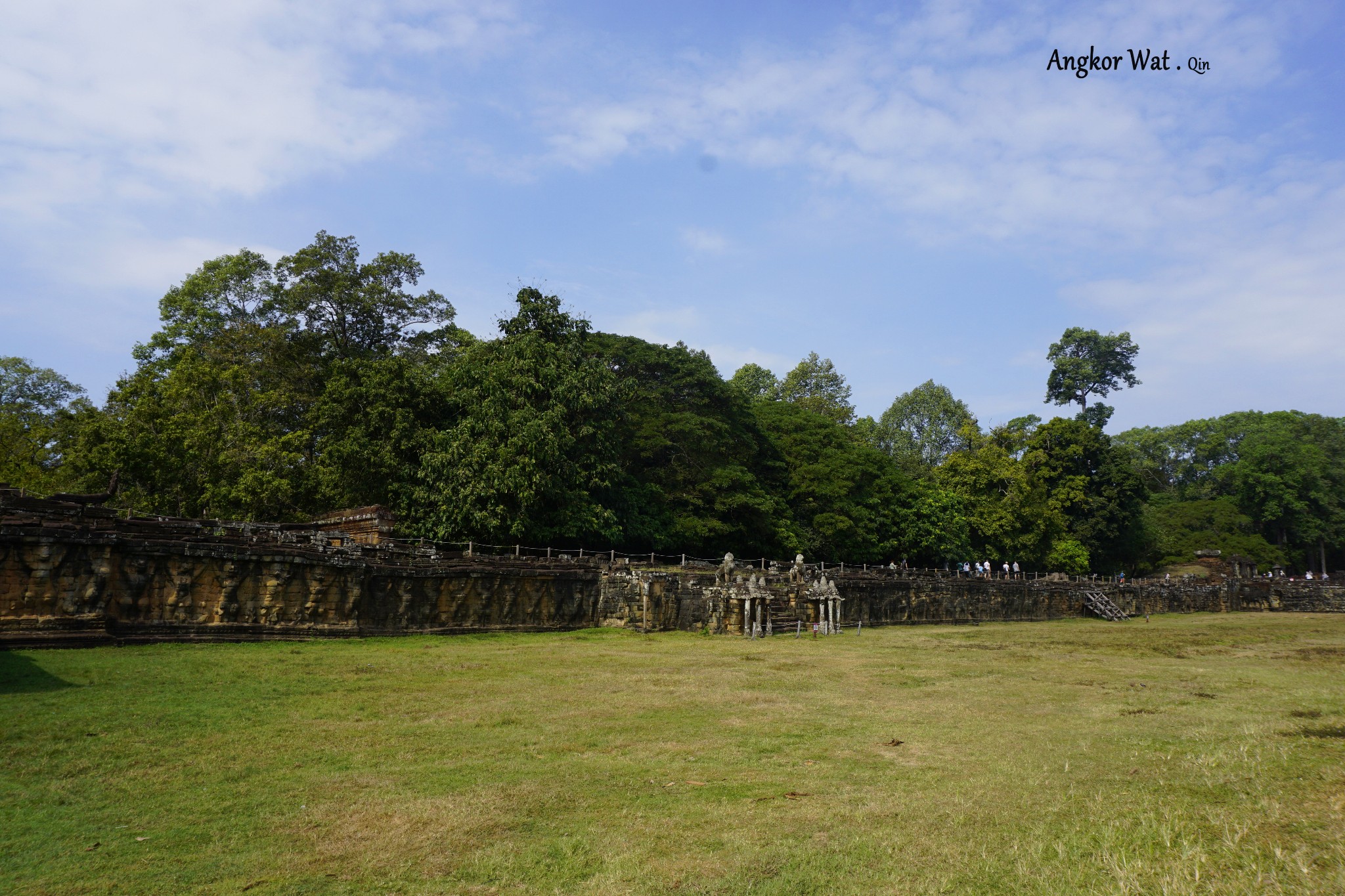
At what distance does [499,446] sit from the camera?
32719mm

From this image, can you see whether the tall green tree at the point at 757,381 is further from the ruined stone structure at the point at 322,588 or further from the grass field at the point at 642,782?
the grass field at the point at 642,782

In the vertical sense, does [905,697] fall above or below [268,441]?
below

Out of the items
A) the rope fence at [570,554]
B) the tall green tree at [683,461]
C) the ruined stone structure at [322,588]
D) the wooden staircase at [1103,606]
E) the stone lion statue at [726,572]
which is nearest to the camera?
the ruined stone structure at [322,588]

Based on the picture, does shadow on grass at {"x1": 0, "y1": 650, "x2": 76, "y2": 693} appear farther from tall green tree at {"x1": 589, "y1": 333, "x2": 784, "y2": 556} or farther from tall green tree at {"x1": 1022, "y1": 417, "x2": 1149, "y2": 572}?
tall green tree at {"x1": 1022, "y1": 417, "x2": 1149, "y2": 572}

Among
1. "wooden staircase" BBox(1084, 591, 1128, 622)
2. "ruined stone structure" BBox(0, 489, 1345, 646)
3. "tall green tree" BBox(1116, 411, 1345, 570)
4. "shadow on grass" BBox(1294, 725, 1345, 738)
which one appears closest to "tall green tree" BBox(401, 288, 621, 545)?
"ruined stone structure" BBox(0, 489, 1345, 646)

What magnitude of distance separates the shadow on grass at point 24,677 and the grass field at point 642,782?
79 mm

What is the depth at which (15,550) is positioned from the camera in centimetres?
1638

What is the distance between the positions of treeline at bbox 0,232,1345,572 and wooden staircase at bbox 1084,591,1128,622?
747 cm

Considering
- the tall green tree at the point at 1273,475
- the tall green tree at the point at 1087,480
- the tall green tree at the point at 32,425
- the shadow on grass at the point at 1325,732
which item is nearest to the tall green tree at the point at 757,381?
the tall green tree at the point at 1087,480

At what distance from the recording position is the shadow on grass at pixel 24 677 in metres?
12.0

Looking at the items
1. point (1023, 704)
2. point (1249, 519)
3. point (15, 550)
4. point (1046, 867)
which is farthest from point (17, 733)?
point (1249, 519)

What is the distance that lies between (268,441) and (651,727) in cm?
2939

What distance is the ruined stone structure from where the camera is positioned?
1689 centimetres

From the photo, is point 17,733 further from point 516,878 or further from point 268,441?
point 268,441
